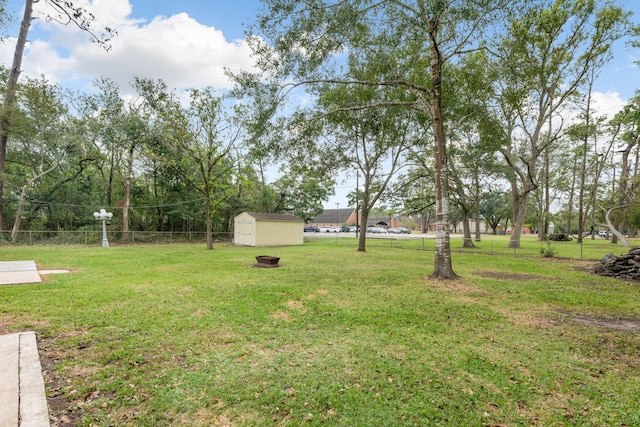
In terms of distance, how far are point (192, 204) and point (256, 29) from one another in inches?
745

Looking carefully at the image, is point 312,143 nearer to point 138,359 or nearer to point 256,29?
point 256,29

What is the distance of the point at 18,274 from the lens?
25.7 feet

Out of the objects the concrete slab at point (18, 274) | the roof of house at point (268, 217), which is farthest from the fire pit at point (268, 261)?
the roof of house at point (268, 217)

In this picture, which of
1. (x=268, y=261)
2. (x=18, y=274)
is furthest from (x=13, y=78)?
(x=268, y=261)

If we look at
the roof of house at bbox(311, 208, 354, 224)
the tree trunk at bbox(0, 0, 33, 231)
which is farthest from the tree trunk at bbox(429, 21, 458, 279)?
the roof of house at bbox(311, 208, 354, 224)

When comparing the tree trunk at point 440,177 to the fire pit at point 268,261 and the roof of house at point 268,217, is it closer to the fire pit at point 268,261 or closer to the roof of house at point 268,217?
the fire pit at point 268,261

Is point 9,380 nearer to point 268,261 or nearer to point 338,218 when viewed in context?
point 268,261

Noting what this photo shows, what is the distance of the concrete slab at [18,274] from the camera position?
23.0 feet

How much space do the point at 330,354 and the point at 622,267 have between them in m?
10.7

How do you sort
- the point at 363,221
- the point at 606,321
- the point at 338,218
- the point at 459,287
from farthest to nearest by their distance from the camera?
1. the point at 338,218
2. the point at 363,221
3. the point at 459,287
4. the point at 606,321

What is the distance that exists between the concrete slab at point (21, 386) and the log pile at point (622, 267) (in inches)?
502

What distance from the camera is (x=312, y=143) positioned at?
1025cm

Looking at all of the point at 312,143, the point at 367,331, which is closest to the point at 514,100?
the point at 312,143

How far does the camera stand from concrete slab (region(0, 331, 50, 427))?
7.14 feet
